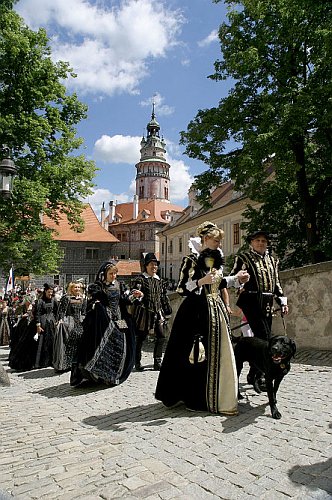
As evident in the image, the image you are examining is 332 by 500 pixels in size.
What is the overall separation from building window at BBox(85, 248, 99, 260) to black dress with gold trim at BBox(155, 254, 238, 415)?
155 ft

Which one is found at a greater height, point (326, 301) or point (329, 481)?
point (326, 301)

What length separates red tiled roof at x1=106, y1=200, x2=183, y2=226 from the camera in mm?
80250

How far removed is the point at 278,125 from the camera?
46.6ft

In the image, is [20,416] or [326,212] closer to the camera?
[20,416]

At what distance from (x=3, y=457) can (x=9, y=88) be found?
16710 millimetres

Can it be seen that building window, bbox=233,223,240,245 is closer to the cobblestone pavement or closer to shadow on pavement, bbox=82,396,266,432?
the cobblestone pavement

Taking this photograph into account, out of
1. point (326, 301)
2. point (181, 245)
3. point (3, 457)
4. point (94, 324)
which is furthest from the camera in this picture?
point (181, 245)

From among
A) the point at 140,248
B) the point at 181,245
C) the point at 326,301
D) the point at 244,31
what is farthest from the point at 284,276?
the point at 140,248

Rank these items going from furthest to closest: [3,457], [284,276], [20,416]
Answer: [284,276] < [20,416] < [3,457]

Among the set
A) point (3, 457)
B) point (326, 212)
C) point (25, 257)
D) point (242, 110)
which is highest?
point (242, 110)

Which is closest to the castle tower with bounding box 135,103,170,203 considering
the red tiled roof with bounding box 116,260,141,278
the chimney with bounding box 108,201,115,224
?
the chimney with bounding box 108,201,115,224

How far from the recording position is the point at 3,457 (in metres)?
3.41

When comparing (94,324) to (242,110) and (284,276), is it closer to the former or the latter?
(284,276)

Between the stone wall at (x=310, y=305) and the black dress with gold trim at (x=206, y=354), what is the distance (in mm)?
4725
